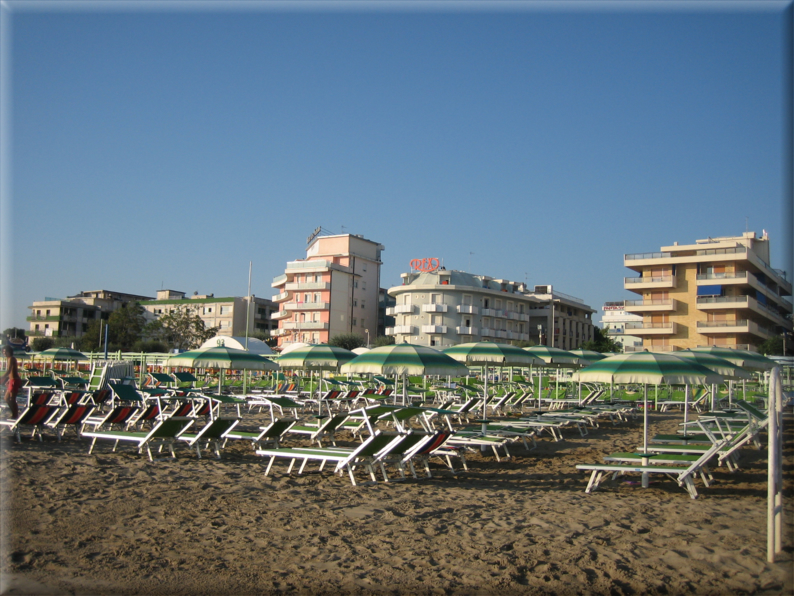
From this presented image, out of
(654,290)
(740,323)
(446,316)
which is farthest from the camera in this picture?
(446,316)

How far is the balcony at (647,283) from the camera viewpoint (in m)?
58.6

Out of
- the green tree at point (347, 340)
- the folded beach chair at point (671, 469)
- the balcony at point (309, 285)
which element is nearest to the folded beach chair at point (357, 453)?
the folded beach chair at point (671, 469)

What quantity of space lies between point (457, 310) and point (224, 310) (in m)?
32.2

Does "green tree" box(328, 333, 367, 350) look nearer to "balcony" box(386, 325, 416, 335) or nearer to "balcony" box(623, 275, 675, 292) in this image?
"balcony" box(386, 325, 416, 335)

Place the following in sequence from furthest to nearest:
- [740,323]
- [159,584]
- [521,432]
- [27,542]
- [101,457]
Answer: [740,323], [521,432], [101,457], [27,542], [159,584]

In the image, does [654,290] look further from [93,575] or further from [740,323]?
[93,575]

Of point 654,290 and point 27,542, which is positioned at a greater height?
point 654,290

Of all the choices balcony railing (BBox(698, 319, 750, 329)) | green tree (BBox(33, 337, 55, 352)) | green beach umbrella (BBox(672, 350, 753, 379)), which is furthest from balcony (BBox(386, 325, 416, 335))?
green beach umbrella (BBox(672, 350, 753, 379))

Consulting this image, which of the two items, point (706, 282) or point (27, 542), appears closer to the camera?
point (27, 542)

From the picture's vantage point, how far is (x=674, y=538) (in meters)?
5.85

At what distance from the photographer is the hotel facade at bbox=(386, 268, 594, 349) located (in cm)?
7300

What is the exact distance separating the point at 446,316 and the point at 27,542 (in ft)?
225

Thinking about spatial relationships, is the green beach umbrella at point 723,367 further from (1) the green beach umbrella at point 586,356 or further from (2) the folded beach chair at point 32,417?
(2) the folded beach chair at point 32,417

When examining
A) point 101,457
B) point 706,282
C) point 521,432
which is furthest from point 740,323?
point 101,457
